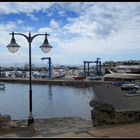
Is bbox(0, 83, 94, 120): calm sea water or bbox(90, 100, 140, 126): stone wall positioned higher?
bbox(90, 100, 140, 126): stone wall

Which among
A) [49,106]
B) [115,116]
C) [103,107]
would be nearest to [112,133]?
[115,116]

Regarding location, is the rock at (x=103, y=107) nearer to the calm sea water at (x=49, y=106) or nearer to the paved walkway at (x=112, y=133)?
the paved walkway at (x=112, y=133)

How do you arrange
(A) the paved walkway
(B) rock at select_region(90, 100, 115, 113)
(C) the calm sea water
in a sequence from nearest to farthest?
(A) the paved walkway < (B) rock at select_region(90, 100, 115, 113) < (C) the calm sea water

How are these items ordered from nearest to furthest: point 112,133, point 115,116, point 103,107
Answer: point 112,133, point 115,116, point 103,107

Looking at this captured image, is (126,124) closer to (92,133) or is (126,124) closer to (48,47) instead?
A: (92,133)

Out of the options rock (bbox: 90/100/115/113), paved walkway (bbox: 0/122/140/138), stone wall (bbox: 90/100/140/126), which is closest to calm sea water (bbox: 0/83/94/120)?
rock (bbox: 90/100/115/113)

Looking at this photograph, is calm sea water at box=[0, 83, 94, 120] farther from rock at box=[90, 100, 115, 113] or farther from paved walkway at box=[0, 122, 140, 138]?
paved walkway at box=[0, 122, 140, 138]

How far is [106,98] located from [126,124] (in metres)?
2.60

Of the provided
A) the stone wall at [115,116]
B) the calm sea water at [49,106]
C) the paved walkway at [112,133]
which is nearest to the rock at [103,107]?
the stone wall at [115,116]

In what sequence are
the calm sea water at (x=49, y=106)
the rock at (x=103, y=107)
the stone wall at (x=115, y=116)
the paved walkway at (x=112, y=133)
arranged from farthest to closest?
the calm sea water at (x=49, y=106)
the rock at (x=103, y=107)
the stone wall at (x=115, y=116)
the paved walkway at (x=112, y=133)

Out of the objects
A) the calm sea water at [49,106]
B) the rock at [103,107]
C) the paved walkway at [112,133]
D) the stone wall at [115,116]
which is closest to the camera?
the paved walkway at [112,133]

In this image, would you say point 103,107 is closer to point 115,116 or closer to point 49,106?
point 115,116

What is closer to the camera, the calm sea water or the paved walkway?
the paved walkway

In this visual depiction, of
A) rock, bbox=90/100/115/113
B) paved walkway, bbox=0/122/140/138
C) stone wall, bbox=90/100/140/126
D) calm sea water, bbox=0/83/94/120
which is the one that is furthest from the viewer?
calm sea water, bbox=0/83/94/120
